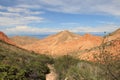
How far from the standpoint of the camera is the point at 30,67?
30.1m

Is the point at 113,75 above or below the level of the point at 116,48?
below

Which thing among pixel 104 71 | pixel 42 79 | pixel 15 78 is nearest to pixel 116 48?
pixel 104 71

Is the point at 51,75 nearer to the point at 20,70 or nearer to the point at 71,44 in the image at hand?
the point at 20,70

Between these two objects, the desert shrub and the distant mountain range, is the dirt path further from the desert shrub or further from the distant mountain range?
the distant mountain range

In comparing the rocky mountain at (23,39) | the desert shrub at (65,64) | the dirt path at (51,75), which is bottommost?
the rocky mountain at (23,39)

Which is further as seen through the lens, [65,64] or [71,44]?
[71,44]

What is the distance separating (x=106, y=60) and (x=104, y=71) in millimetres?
465

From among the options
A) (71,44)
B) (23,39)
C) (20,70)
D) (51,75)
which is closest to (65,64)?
(51,75)

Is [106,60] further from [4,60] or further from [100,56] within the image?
[4,60]

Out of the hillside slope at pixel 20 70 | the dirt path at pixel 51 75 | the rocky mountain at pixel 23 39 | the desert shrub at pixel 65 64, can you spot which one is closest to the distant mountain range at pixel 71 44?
the rocky mountain at pixel 23 39

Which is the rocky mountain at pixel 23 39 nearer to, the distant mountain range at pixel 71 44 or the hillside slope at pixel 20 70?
the distant mountain range at pixel 71 44

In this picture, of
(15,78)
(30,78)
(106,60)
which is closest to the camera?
(106,60)

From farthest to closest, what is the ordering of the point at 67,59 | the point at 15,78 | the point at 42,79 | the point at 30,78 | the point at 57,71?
the point at 67,59
the point at 57,71
the point at 42,79
the point at 30,78
the point at 15,78

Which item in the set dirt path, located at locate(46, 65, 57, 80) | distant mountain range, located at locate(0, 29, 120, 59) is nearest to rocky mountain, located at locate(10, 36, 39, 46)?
distant mountain range, located at locate(0, 29, 120, 59)
